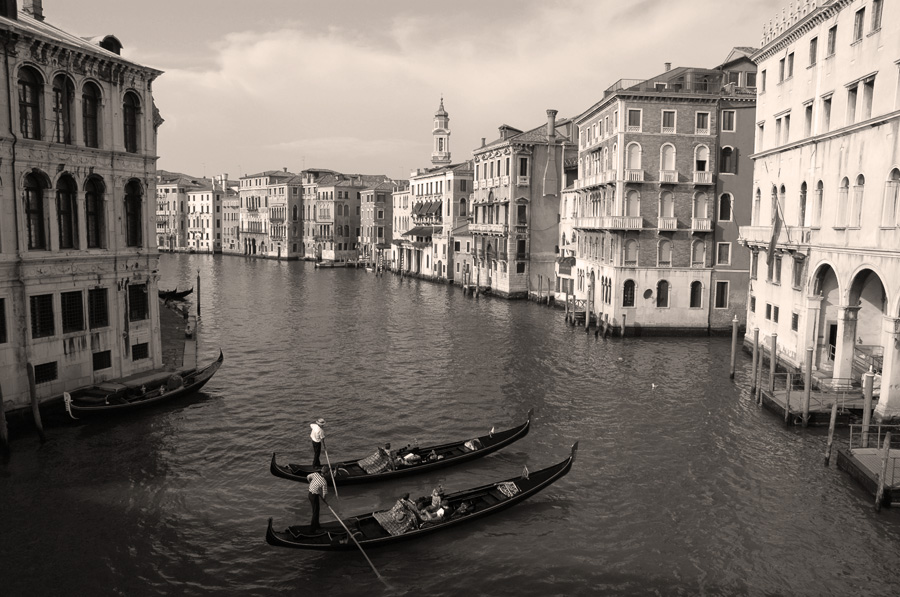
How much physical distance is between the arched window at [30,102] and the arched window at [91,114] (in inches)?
55.9

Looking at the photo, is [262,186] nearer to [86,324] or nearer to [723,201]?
[723,201]

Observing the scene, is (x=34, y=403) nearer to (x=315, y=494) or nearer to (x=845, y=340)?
(x=315, y=494)

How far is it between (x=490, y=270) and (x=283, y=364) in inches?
1220

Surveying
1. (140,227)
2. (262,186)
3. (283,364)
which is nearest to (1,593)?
(140,227)

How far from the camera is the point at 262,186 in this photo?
363 ft

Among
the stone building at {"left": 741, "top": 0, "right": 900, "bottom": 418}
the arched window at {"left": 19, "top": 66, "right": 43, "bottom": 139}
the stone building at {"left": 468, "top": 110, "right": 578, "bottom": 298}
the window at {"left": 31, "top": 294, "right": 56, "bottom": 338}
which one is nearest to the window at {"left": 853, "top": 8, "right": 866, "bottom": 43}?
the stone building at {"left": 741, "top": 0, "right": 900, "bottom": 418}

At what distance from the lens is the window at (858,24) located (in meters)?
21.3

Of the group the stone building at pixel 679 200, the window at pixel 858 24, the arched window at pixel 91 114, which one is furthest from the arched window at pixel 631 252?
the arched window at pixel 91 114

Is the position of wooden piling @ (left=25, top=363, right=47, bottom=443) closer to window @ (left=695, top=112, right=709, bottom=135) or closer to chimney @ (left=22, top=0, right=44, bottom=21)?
chimney @ (left=22, top=0, right=44, bottom=21)

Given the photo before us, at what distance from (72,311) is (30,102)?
585 cm

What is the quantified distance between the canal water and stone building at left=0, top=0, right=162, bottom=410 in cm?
228

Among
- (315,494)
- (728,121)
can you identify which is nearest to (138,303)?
(315,494)

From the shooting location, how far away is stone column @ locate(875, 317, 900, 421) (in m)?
18.4

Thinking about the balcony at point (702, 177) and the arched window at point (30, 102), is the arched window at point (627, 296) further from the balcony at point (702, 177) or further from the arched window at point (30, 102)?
the arched window at point (30, 102)
